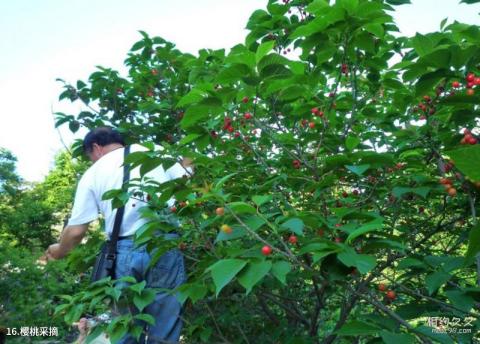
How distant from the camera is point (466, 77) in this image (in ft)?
5.00

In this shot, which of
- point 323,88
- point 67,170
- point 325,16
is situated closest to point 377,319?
point 325,16

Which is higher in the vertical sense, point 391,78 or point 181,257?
point 391,78

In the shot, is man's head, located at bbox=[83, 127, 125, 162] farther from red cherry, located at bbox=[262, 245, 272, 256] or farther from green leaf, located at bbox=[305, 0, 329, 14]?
red cherry, located at bbox=[262, 245, 272, 256]

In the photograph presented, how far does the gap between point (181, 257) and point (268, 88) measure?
1.39 m

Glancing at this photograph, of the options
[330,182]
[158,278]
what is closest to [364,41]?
[330,182]

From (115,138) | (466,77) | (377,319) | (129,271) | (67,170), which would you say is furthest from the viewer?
(67,170)

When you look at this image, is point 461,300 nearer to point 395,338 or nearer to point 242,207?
point 395,338

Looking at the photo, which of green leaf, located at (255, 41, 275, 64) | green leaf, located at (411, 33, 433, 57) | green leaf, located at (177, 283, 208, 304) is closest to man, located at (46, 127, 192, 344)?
green leaf, located at (177, 283, 208, 304)

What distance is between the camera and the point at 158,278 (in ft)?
8.46

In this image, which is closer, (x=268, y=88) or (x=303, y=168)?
(x=268, y=88)

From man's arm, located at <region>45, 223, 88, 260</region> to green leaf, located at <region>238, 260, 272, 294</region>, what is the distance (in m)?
1.85

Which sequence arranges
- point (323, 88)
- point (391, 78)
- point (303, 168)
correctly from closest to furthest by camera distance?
point (391, 78)
point (303, 168)
point (323, 88)

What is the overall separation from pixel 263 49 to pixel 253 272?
0.80m

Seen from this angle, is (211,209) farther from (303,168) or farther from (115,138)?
(115,138)
